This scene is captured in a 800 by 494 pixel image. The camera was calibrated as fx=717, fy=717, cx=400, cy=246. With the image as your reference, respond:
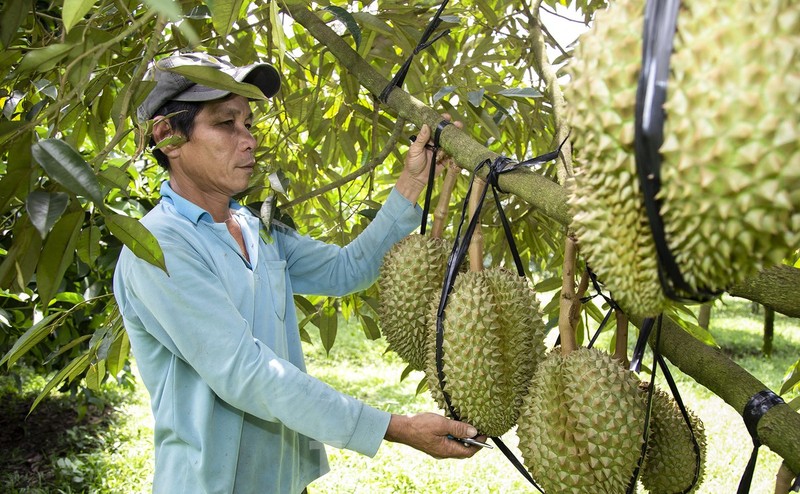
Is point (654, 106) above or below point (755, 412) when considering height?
above

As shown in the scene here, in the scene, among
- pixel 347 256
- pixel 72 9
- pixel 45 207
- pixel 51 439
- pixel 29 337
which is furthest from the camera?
pixel 51 439

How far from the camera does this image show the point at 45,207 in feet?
2.51

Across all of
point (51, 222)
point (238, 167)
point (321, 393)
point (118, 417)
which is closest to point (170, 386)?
point (321, 393)

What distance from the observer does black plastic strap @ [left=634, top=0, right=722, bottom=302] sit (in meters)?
0.55

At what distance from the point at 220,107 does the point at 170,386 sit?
1.82 feet

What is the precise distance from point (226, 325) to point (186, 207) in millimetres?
310

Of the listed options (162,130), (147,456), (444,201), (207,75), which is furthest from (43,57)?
(147,456)

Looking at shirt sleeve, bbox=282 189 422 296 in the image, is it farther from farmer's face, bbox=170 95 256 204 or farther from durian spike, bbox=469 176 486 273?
durian spike, bbox=469 176 486 273

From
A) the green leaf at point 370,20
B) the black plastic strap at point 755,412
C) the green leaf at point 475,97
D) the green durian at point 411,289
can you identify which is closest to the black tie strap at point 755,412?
the black plastic strap at point 755,412

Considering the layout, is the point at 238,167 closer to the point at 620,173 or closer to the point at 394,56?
the point at 394,56

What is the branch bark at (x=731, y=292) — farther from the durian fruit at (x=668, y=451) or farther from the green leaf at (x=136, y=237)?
the green leaf at (x=136, y=237)

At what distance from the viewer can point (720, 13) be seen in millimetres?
542

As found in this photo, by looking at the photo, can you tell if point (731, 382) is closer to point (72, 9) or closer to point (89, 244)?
point (72, 9)

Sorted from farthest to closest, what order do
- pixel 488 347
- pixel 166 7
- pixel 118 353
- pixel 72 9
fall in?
pixel 118 353
pixel 488 347
pixel 72 9
pixel 166 7
